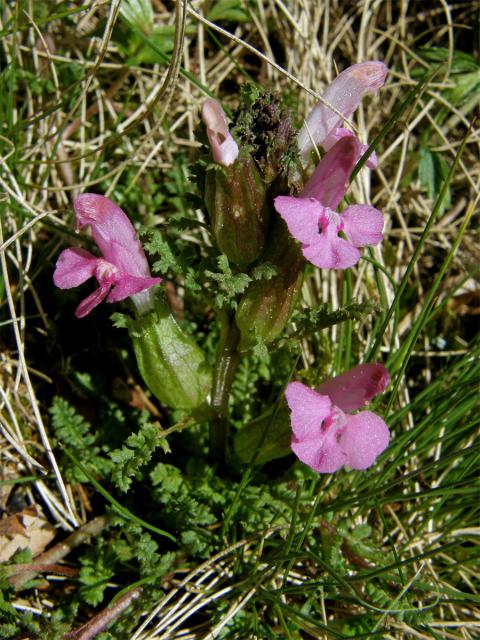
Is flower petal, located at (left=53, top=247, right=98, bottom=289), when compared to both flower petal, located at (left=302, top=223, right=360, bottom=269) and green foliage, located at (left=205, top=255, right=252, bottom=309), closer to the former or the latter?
green foliage, located at (left=205, top=255, right=252, bottom=309)

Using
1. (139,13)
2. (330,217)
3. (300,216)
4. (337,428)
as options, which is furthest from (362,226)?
(139,13)

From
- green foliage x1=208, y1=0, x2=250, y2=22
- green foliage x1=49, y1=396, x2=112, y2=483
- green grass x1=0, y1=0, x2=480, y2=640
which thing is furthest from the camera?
green foliage x1=208, y1=0, x2=250, y2=22

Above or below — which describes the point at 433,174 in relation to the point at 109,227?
below

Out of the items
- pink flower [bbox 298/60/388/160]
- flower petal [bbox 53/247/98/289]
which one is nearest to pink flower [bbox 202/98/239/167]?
pink flower [bbox 298/60/388/160]

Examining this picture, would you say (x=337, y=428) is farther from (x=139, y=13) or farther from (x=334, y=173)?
(x=139, y=13)

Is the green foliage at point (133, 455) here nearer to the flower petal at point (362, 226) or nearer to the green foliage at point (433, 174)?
the flower petal at point (362, 226)

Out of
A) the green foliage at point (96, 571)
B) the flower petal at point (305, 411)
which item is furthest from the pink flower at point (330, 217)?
the green foliage at point (96, 571)

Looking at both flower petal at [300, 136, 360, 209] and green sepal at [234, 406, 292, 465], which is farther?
green sepal at [234, 406, 292, 465]
